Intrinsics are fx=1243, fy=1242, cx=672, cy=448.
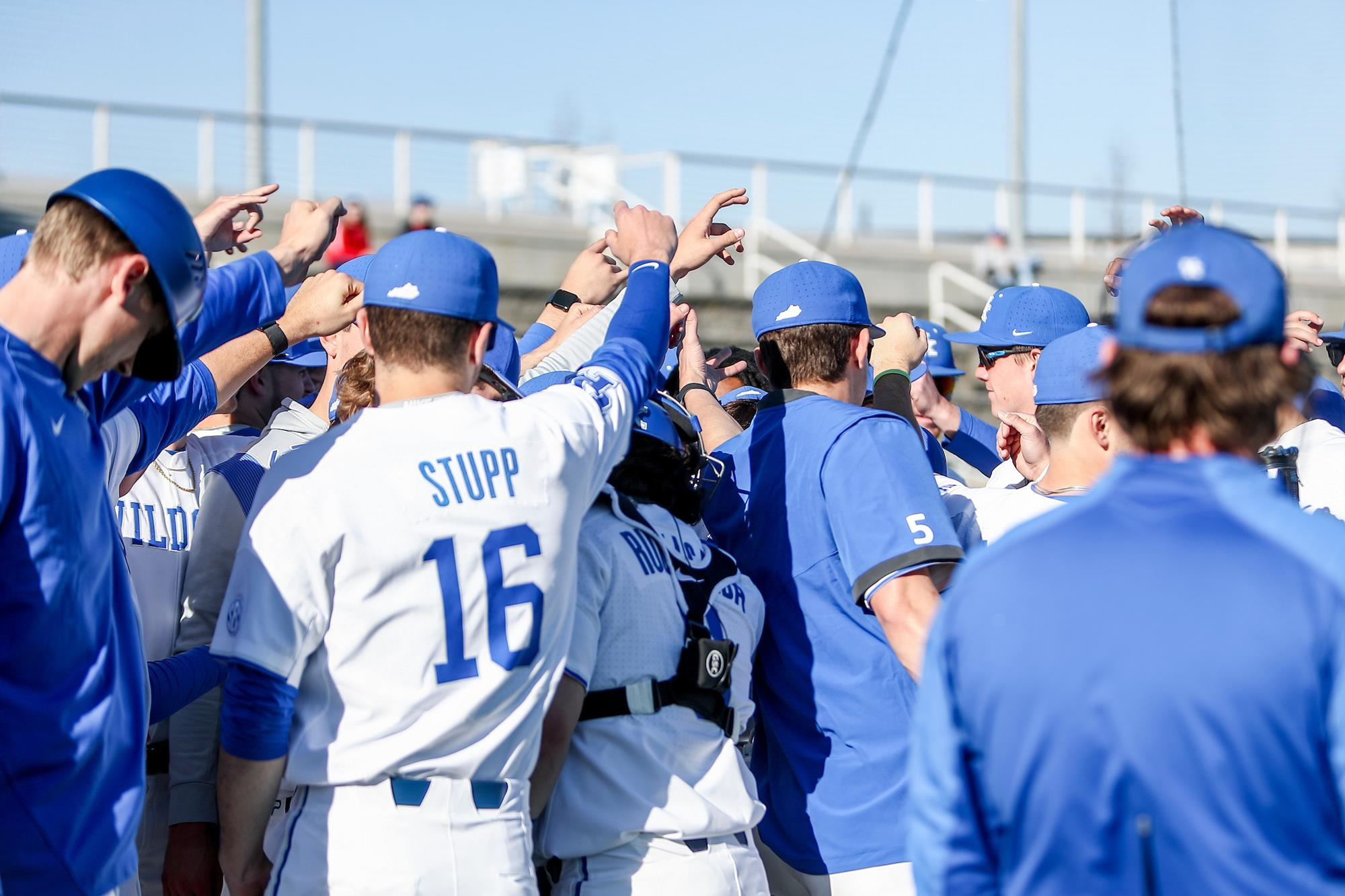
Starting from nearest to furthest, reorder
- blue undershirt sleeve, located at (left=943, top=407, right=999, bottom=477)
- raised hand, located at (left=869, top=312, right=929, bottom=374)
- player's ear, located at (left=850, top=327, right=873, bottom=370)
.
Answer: player's ear, located at (left=850, top=327, right=873, bottom=370), raised hand, located at (left=869, top=312, right=929, bottom=374), blue undershirt sleeve, located at (left=943, top=407, right=999, bottom=477)

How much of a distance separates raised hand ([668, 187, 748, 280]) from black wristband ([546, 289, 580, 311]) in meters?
1.00

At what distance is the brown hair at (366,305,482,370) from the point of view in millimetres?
2648

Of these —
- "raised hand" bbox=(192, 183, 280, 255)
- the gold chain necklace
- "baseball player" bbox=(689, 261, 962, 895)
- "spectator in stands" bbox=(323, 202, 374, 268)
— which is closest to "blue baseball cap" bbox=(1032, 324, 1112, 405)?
"baseball player" bbox=(689, 261, 962, 895)

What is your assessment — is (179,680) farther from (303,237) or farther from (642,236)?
(642,236)

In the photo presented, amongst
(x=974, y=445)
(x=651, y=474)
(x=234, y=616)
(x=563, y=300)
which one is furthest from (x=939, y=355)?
(x=234, y=616)

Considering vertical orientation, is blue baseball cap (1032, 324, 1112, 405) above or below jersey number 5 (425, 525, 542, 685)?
above

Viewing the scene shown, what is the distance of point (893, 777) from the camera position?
3182 mm

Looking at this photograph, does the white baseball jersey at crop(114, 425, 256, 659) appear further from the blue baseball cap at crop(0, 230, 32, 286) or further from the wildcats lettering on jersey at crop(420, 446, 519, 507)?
the wildcats lettering on jersey at crop(420, 446, 519, 507)

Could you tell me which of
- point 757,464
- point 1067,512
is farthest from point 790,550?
point 1067,512

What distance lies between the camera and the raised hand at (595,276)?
4.05 m

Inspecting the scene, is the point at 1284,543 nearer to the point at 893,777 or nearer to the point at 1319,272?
the point at 893,777

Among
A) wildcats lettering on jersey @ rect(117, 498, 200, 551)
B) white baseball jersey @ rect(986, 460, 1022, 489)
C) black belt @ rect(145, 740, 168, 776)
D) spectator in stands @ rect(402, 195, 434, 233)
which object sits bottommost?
black belt @ rect(145, 740, 168, 776)

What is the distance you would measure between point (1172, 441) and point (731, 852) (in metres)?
1.54

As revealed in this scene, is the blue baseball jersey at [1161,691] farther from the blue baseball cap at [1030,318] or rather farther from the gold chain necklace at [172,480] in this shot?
the blue baseball cap at [1030,318]
